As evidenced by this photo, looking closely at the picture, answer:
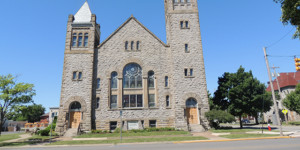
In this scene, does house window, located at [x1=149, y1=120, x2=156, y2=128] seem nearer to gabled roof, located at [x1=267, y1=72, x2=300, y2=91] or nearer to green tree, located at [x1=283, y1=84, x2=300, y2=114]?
green tree, located at [x1=283, y1=84, x2=300, y2=114]

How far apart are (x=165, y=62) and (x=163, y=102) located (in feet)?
19.4

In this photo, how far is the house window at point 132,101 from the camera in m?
25.3

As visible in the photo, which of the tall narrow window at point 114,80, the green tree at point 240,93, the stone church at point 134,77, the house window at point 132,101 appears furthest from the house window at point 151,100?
the green tree at point 240,93

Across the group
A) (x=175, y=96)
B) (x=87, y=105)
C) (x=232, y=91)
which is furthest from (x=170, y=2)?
(x=87, y=105)

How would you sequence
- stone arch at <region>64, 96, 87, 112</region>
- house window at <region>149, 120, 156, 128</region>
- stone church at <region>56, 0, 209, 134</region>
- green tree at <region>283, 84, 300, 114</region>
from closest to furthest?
stone arch at <region>64, 96, 87, 112</region> → stone church at <region>56, 0, 209, 134</region> → house window at <region>149, 120, 156, 128</region> → green tree at <region>283, 84, 300, 114</region>

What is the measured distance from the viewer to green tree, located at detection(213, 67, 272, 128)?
27844mm

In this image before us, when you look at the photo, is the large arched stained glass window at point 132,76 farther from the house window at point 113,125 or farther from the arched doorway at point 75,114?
the arched doorway at point 75,114

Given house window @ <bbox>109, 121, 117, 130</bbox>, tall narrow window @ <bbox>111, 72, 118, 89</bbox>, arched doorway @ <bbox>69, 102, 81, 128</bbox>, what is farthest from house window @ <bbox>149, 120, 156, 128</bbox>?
arched doorway @ <bbox>69, 102, 81, 128</bbox>

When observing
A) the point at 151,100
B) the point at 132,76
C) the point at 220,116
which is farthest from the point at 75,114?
Result: the point at 220,116

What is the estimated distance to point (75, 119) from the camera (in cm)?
2380

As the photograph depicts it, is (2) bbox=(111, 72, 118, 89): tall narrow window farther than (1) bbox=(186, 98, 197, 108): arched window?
Yes

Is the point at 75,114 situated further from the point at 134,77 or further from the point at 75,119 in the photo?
the point at 134,77

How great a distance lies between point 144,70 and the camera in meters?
26.2

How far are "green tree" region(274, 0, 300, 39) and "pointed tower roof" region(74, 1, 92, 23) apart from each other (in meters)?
24.7
